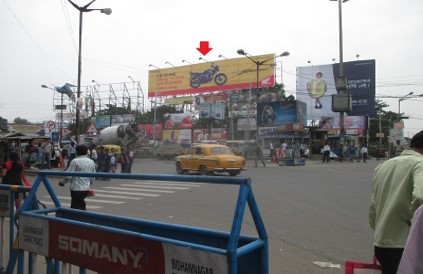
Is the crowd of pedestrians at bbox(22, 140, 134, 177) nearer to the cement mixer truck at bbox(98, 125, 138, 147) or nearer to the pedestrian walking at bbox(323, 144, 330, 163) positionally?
the cement mixer truck at bbox(98, 125, 138, 147)

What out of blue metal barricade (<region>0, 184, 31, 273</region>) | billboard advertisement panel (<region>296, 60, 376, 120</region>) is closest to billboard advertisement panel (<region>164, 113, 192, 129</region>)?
billboard advertisement panel (<region>296, 60, 376, 120</region>)

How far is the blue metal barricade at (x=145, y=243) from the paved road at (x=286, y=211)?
2.64 metres

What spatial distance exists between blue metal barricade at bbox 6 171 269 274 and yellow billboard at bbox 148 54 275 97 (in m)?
47.0

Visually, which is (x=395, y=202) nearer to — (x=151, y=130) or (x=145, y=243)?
(x=145, y=243)

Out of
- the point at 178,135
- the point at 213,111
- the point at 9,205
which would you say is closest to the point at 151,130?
the point at 178,135

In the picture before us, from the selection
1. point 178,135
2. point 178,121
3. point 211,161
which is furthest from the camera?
point 178,121

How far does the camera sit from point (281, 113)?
4891 centimetres

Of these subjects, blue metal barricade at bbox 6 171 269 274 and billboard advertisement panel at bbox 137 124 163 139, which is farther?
billboard advertisement panel at bbox 137 124 163 139

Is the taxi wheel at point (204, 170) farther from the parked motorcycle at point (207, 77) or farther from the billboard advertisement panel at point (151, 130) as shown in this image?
the billboard advertisement panel at point (151, 130)

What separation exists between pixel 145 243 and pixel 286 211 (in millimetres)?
7770

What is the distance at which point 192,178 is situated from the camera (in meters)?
2.87

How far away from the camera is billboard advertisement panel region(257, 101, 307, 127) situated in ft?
157

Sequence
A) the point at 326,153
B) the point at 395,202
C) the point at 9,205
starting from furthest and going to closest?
the point at 326,153, the point at 9,205, the point at 395,202

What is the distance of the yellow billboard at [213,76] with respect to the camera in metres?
53.9
